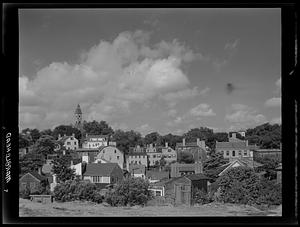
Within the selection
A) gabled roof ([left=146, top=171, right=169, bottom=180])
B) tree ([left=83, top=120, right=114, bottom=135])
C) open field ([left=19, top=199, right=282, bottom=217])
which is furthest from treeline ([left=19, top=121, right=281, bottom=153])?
open field ([left=19, top=199, right=282, bottom=217])

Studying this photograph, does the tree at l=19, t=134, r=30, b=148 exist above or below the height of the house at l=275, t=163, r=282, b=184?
above

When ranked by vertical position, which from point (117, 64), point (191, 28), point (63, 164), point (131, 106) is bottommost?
point (63, 164)

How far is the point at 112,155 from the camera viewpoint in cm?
188

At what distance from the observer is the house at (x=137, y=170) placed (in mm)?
1879

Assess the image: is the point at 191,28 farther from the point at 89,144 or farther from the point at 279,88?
the point at 89,144

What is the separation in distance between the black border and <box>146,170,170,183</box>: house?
175 millimetres

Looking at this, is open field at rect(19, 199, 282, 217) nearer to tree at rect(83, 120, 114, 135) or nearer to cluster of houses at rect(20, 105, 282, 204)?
cluster of houses at rect(20, 105, 282, 204)

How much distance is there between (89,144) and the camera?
1904mm

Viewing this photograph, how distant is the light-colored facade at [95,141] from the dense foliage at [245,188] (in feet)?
1.82

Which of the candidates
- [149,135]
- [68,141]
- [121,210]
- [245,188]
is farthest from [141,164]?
[245,188]

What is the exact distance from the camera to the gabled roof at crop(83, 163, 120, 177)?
187 centimetres
